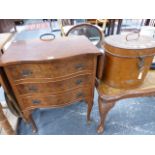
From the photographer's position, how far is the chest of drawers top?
0.91m

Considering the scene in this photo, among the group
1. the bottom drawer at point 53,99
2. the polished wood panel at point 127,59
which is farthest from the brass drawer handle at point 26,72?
the polished wood panel at point 127,59

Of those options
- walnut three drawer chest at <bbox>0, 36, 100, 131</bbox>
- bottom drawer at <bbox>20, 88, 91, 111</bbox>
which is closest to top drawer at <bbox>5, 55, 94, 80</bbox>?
walnut three drawer chest at <bbox>0, 36, 100, 131</bbox>

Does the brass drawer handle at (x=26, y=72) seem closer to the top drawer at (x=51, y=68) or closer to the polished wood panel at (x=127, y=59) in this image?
the top drawer at (x=51, y=68)

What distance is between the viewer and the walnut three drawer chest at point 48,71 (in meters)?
0.94

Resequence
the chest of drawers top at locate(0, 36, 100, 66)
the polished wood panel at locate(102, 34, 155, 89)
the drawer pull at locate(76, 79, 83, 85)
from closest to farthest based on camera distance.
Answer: the chest of drawers top at locate(0, 36, 100, 66), the polished wood panel at locate(102, 34, 155, 89), the drawer pull at locate(76, 79, 83, 85)

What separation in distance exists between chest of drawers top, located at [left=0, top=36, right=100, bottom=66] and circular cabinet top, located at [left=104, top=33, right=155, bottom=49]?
18cm

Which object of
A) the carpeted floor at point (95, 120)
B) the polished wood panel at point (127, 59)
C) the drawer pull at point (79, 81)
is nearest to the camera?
the polished wood panel at point (127, 59)

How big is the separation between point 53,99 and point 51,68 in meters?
0.32

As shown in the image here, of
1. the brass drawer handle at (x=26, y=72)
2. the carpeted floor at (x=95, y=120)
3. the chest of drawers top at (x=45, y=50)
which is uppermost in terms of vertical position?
the chest of drawers top at (x=45, y=50)

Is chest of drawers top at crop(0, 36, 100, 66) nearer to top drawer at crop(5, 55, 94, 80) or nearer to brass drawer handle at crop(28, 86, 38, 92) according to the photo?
top drawer at crop(5, 55, 94, 80)

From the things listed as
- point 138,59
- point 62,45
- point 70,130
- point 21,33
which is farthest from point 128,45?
point 21,33

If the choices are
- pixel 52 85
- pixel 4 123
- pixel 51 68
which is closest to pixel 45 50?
pixel 51 68

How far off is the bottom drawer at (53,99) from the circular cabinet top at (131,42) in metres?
0.45

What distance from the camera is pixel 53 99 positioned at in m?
1.18
